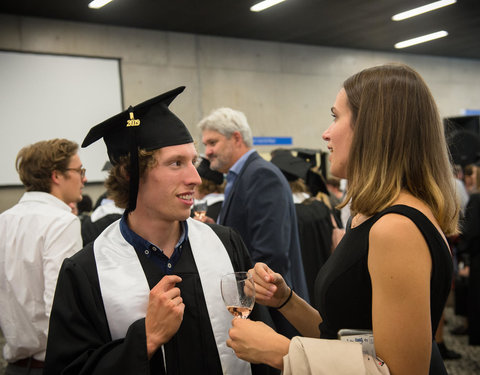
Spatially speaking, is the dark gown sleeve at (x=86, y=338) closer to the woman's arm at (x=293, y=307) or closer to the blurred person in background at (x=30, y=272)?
the woman's arm at (x=293, y=307)

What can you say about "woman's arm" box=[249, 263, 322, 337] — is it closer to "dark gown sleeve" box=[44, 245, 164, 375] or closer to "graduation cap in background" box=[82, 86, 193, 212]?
"dark gown sleeve" box=[44, 245, 164, 375]

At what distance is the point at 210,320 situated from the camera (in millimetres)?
1720

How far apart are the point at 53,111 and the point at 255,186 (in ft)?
20.6

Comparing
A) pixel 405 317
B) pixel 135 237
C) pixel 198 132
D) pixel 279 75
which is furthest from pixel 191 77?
pixel 405 317

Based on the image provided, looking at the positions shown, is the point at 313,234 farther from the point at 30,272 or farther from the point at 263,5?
the point at 263,5

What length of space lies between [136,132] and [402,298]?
1.03 metres

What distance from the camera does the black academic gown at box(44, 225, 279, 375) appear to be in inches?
59.7

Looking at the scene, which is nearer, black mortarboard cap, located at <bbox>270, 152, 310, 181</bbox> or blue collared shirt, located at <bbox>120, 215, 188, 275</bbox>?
blue collared shirt, located at <bbox>120, 215, 188, 275</bbox>

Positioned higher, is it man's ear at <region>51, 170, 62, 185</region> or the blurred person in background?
man's ear at <region>51, 170, 62, 185</region>

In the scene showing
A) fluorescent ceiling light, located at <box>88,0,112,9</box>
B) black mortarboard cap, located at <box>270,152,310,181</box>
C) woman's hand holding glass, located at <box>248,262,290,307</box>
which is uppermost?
fluorescent ceiling light, located at <box>88,0,112,9</box>

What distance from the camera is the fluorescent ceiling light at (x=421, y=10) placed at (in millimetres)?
8891

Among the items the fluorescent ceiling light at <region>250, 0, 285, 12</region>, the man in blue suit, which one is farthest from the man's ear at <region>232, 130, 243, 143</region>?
the fluorescent ceiling light at <region>250, 0, 285, 12</region>

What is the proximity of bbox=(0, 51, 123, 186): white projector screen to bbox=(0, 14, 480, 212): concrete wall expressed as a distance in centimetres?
21

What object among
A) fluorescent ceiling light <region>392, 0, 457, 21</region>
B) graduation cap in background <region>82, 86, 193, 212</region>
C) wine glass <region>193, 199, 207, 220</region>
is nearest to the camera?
graduation cap in background <region>82, 86, 193, 212</region>
